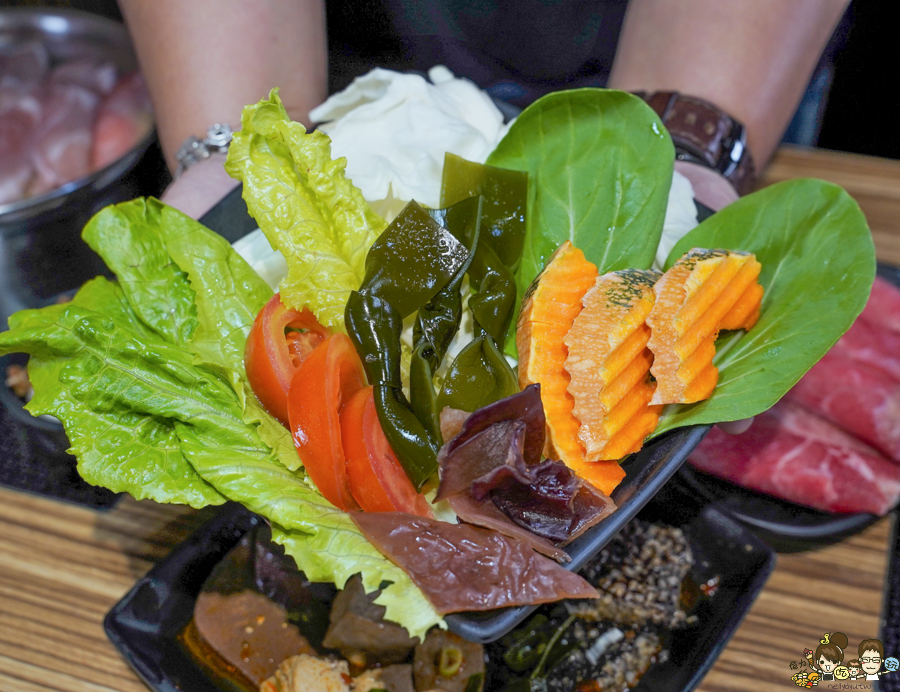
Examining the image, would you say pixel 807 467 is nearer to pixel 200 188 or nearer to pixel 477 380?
pixel 477 380

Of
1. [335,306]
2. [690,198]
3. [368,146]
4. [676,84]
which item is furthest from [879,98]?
[335,306]

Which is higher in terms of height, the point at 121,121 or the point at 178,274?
the point at 178,274

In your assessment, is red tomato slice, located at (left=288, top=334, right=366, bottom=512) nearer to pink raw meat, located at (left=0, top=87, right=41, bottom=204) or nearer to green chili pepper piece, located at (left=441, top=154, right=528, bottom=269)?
green chili pepper piece, located at (left=441, top=154, right=528, bottom=269)

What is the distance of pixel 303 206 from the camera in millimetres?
1207

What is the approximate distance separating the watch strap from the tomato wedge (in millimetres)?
1065

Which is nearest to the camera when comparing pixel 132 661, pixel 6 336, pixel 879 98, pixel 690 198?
pixel 6 336

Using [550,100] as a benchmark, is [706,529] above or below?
below

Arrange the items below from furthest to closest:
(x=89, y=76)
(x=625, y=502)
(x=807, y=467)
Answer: (x=89, y=76), (x=807, y=467), (x=625, y=502)

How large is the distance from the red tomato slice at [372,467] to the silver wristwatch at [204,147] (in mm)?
1036

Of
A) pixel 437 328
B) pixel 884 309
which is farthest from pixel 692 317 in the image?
pixel 884 309

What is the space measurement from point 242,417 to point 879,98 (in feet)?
11.0

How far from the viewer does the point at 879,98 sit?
3115 mm

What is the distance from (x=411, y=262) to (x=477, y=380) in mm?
233

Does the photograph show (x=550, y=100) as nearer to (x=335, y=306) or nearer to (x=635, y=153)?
(x=635, y=153)
